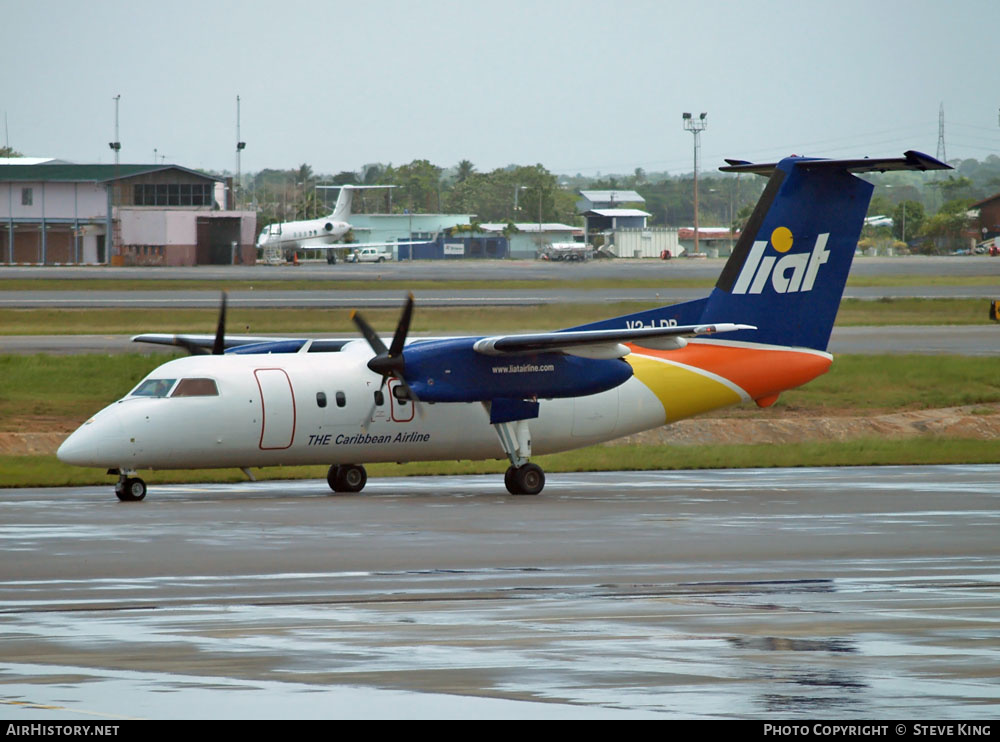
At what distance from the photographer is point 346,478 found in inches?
1014

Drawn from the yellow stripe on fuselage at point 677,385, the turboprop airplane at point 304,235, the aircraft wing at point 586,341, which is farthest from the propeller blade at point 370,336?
the turboprop airplane at point 304,235

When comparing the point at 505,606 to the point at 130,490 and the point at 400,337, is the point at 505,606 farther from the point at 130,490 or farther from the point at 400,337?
the point at 130,490

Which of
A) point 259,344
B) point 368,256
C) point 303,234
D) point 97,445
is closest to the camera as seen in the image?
point 97,445

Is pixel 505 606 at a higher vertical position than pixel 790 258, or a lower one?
lower

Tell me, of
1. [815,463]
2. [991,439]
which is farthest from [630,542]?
[991,439]

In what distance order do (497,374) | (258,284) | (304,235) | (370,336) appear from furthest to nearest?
(304,235) → (258,284) → (497,374) → (370,336)

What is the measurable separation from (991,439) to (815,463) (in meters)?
7.84

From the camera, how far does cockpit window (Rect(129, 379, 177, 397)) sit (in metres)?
23.7

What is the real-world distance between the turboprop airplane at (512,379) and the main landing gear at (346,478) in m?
0.04

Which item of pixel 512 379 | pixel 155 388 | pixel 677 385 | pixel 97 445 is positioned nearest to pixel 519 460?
pixel 512 379

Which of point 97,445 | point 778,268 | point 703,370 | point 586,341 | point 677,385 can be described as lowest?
point 97,445

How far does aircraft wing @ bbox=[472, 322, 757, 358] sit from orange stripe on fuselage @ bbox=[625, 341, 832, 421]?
5.61 ft

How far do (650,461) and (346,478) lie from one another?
863 cm

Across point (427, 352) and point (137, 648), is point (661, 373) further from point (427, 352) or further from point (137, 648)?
point (137, 648)
